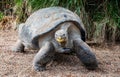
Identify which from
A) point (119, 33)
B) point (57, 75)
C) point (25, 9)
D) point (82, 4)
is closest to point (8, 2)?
point (25, 9)

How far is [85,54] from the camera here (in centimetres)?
351

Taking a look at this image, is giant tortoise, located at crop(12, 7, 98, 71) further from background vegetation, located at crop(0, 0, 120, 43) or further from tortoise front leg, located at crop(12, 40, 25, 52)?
background vegetation, located at crop(0, 0, 120, 43)

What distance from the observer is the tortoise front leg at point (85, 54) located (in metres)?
3.51

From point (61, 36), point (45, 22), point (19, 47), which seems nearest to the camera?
point (61, 36)

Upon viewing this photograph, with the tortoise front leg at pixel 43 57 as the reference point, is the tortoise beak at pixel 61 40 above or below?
above

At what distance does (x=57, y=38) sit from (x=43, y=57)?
0.23 meters

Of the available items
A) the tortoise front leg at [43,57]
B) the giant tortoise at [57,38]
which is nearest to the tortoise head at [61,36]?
the giant tortoise at [57,38]

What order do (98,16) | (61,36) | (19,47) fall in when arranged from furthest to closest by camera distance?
(98,16) < (19,47) < (61,36)

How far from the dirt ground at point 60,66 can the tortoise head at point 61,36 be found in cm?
31

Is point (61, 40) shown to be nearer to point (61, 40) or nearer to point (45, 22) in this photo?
point (61, 40)

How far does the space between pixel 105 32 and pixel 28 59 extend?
145 cm

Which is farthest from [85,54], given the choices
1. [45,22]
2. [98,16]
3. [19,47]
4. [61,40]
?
[98,16]

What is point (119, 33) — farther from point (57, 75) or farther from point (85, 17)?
point (57, 75)

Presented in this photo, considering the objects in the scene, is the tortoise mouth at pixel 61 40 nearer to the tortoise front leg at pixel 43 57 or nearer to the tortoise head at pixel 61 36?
the tortoise head at pixel 61 36
